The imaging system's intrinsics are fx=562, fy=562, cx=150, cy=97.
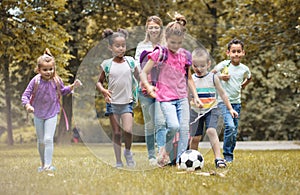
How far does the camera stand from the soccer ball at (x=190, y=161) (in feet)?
22.9

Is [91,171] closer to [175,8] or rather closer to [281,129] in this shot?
[175,8]

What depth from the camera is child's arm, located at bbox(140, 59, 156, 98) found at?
20.8 feet

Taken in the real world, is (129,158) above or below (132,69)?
below

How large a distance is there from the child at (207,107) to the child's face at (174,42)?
63 centimetres

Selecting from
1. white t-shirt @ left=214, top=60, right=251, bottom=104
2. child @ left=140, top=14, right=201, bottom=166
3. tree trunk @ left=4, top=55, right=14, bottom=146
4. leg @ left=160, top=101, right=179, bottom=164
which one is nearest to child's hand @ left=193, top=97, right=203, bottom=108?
child @ left=140, top=14, right=201, bottom=166

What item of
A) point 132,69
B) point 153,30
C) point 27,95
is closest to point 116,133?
point 132,69

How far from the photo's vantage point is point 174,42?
6.88 metres

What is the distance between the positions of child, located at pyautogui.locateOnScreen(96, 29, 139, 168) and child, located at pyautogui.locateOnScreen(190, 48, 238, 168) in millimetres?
943

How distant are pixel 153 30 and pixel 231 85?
198cm

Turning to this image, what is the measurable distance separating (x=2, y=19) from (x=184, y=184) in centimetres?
931

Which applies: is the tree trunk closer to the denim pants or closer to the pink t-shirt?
the denim pants

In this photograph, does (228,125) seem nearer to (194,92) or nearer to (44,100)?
(194,92)

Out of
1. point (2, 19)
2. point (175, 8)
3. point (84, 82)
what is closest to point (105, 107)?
point (84, 82)

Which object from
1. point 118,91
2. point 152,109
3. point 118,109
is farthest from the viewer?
point 152,109
